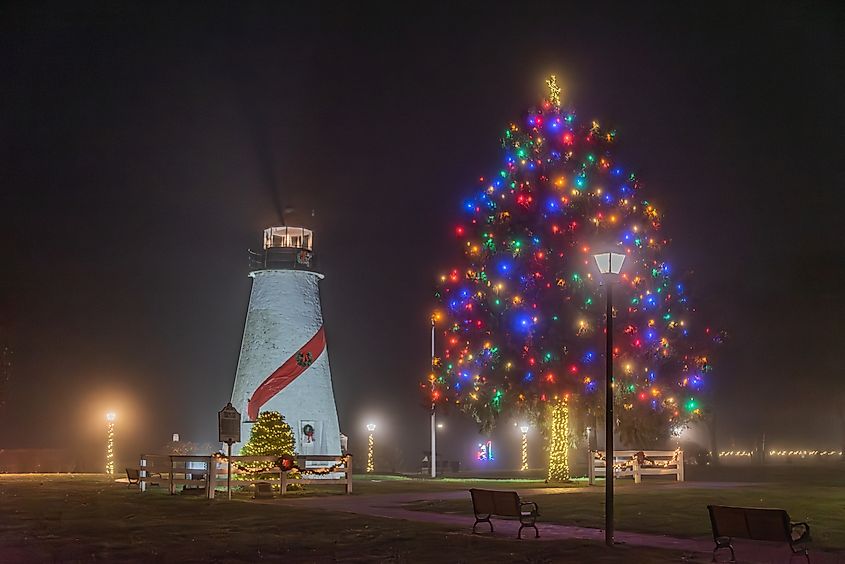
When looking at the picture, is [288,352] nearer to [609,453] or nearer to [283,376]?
[283,376]

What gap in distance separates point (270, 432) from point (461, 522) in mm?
15920

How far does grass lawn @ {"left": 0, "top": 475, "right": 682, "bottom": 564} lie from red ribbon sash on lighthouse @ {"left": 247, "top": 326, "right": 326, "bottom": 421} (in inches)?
695

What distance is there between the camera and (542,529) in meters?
17.9

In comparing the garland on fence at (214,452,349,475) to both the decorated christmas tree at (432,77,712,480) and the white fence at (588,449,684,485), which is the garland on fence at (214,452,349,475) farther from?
the white fence at (588,449,684,485)

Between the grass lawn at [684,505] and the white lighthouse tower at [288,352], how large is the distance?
16106 millimetres

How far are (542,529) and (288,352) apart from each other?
84.9 feet

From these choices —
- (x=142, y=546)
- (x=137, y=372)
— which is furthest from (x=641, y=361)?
(x=137, y=372)

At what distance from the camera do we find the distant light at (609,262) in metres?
16.1

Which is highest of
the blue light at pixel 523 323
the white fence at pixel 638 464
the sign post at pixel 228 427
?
the blue light at pixel 523 323

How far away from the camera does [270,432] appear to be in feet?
111

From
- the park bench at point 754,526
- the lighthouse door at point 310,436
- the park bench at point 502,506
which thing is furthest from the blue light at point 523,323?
the park bench at point 754,526

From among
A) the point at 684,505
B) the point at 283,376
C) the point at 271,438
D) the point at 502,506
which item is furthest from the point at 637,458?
the point at 502,506

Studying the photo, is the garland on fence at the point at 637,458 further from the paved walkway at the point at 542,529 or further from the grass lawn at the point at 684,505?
the paved walkway at the point at 542,529

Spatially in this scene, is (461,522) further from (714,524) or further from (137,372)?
(137,372)
